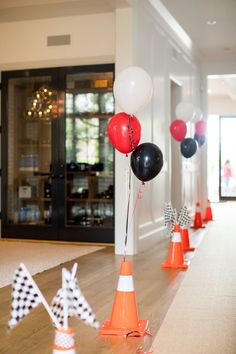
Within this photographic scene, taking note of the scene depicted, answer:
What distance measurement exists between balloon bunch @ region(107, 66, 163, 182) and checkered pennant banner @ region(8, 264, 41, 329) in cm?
188

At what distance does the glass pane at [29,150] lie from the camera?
7.85 meters

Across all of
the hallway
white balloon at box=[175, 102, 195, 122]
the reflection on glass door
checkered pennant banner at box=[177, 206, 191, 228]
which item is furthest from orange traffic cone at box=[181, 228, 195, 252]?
the reflection on glass door

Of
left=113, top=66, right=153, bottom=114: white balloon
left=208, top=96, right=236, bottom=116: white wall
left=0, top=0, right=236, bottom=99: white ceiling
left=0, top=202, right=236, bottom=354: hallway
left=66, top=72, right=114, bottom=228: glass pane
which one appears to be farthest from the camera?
left=208, top=96, right=236, bottom=116: white wall

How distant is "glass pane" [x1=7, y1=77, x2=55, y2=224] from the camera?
7.85m

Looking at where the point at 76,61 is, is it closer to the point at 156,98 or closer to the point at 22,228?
the point at 156,98

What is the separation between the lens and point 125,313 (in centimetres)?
335

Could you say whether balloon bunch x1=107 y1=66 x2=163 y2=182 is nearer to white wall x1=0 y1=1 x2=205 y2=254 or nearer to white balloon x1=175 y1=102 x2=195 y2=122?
white wall x1=0 y1=1 x2=205 y2=254

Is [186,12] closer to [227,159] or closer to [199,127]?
[199,127]

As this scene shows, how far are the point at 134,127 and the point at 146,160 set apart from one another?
0.97ft

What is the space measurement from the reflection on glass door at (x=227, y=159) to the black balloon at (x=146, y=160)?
48.7 feet

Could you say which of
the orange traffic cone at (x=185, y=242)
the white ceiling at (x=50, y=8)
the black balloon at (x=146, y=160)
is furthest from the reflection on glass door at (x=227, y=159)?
the black balloon at (x=146, y=160)

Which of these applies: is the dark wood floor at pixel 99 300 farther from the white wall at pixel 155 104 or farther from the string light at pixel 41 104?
the string light at pixel 41 104

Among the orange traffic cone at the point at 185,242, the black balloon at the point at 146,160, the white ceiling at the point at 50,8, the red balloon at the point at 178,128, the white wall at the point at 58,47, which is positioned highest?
the white ceiling at the point at 50,8

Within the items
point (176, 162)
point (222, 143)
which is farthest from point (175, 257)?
point (222, 143)
